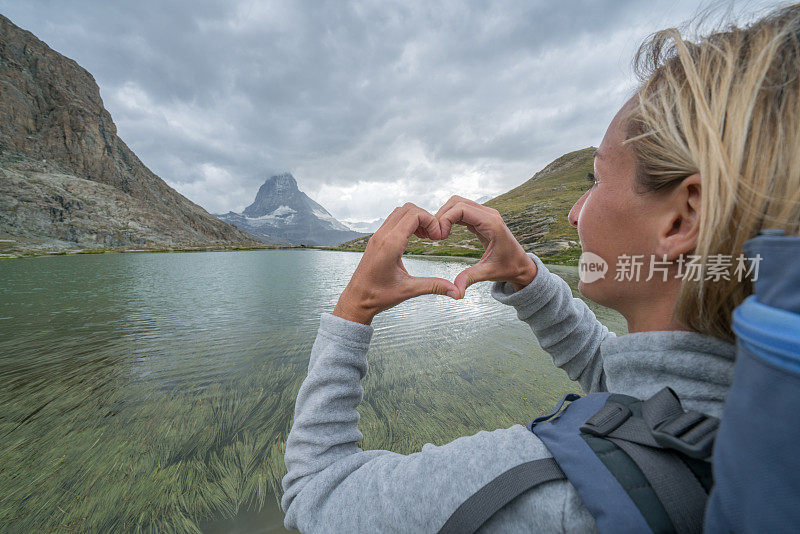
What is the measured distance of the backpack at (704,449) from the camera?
21.4 inches

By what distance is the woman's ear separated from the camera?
1095 millimetres

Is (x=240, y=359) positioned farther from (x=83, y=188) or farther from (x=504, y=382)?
(x=83, y=188)

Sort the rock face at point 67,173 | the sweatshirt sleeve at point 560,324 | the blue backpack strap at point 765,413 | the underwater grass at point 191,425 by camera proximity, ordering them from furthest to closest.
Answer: the rock face at point 67,173 < the underwater grass at point 191,425 < the sweatshirt sleeve at point 560,324 < the blue backpack strap at point 765,413

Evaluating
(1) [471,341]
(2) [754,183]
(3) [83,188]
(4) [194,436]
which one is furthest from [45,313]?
(3) [83,188]

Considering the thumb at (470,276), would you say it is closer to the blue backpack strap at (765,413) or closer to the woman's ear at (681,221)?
the woman's ear at (681,221)

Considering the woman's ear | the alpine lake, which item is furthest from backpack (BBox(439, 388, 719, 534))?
the alpine lake

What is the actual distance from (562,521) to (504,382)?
4440 mm

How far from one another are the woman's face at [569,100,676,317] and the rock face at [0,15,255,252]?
79.8 meters

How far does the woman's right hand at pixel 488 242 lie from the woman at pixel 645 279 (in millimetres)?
318

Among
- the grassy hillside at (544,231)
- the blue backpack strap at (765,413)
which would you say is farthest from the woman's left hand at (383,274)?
the grassy hillside at (544,231)

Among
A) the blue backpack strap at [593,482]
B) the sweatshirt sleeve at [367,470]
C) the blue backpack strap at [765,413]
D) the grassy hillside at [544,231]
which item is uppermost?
the grassy hillside at [544,231]

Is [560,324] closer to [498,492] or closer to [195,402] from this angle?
[498,492]

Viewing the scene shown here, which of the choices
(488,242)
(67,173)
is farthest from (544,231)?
(67,173)

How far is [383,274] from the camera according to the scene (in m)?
1.58
